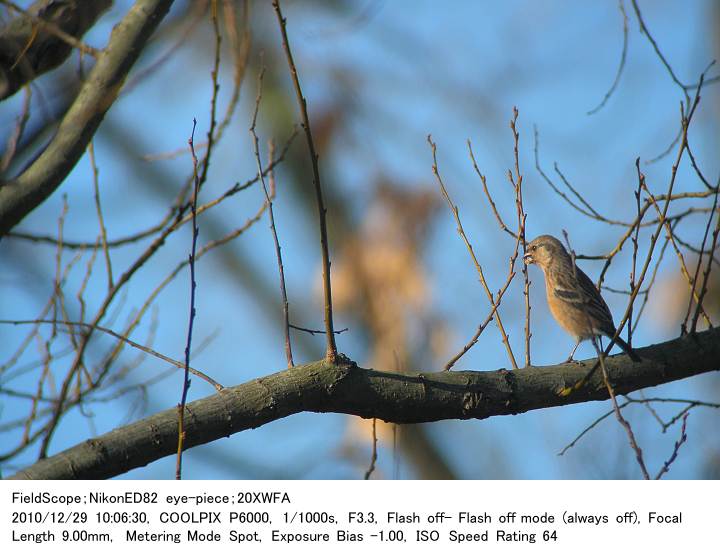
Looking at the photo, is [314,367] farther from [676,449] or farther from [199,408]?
[676,449]

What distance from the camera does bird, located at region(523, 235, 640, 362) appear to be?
5410 mm

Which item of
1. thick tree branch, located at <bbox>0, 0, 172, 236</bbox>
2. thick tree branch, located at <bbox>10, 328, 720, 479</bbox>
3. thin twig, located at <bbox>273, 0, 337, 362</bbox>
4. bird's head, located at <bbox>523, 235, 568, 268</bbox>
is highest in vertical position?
bird's head, located at <bbox>523, 235, 568, 268</bbox>

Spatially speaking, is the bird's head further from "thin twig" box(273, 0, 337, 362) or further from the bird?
"thin twig" box(273, 0, 337, 362)

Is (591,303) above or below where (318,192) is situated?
above

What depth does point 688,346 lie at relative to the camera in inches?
143

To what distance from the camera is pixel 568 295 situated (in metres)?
5.82

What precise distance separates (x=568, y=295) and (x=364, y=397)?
325 centimetres

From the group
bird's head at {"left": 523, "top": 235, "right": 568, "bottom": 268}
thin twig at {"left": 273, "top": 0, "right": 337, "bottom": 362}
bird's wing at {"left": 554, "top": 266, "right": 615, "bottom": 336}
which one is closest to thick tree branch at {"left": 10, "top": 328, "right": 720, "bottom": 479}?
thin twig at {"left": 273, "top": 0, "right": 337, "bottom": 362}

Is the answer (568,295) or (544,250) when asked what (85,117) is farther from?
(544,250)

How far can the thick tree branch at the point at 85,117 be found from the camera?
3.16 metres

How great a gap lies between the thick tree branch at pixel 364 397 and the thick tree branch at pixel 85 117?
3.65ft

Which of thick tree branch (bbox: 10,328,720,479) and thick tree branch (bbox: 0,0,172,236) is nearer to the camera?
thick tree branch (bbox: 10,328,720,479)

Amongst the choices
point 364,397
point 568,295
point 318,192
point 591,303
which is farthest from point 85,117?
point 568,295

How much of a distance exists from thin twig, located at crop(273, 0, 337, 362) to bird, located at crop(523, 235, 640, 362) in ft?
7.72
